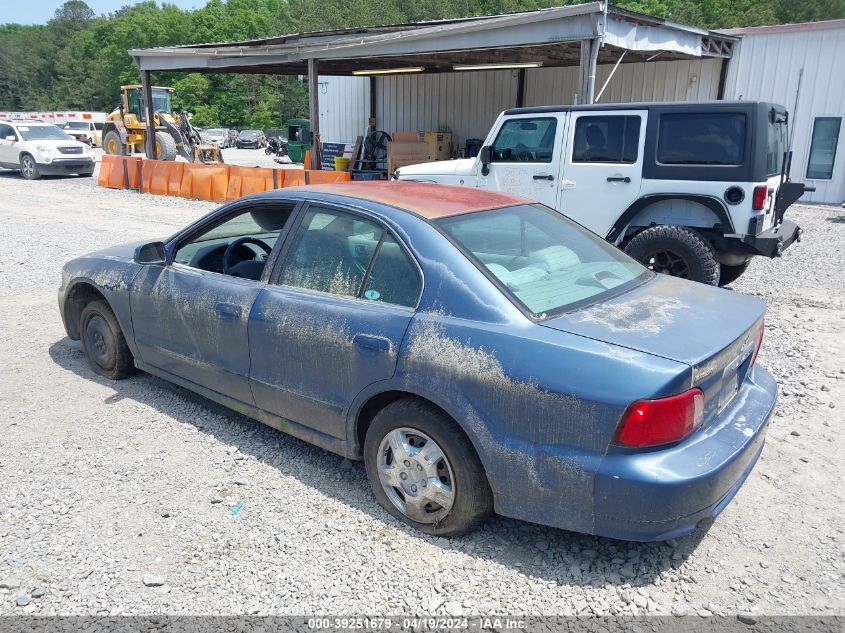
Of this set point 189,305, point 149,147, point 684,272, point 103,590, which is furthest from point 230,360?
point 149,147

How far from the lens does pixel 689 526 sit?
2.66 metres

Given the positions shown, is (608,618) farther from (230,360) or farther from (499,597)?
(230,360)

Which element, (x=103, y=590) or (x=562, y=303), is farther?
Result: (x=562, y=303)

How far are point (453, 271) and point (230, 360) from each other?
1602 mm

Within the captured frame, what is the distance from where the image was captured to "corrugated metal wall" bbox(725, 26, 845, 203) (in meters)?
14.6

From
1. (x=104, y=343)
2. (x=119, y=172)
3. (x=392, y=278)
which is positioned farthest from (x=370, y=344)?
(x=119, y=172)

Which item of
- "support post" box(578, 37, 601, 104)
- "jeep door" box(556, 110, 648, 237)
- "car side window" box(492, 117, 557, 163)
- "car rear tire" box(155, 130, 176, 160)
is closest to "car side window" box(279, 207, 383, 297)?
"jeep door" box(556, 110, 648, 237)

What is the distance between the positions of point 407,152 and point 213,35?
83.8 m

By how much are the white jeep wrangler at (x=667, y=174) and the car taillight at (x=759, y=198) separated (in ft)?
0.03

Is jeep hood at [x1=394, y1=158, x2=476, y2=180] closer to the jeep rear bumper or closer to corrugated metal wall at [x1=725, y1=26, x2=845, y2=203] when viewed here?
the jeep rear bumper

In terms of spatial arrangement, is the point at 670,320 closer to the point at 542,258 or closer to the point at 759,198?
the point at 542,258

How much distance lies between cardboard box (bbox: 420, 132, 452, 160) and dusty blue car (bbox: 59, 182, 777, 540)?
1633 cm

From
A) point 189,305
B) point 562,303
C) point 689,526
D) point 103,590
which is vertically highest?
point 562,303

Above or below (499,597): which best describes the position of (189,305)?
above
